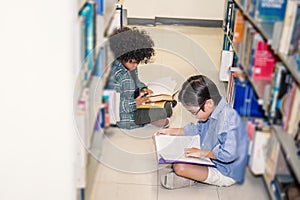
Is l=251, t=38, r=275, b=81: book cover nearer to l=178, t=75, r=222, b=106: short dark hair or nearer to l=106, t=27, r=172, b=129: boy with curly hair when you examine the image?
l=178, t=75, r=222, b=106: short dark hair

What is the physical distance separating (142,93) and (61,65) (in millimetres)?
1150

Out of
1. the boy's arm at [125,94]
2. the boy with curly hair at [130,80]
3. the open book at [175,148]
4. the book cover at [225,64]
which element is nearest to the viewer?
the boy with curly hair at [130,80]

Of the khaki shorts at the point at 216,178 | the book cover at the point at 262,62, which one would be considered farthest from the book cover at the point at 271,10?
the khaki shorts at the point at 216,178

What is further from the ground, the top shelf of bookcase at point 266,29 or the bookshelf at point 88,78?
the top shelf of bookcase at point 266,29

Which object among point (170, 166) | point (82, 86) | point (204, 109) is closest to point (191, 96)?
point (204, 109)

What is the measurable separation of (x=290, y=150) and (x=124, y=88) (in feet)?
3.49

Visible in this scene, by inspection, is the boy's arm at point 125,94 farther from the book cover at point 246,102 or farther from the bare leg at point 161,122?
the book cover at point 246,102

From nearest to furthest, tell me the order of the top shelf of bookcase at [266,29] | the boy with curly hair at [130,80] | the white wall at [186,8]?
the top shelf of bookcase at [266,29] < the boy with curly hair at [130,80] < the white wall at [186,8]

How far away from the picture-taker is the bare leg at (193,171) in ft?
7.88

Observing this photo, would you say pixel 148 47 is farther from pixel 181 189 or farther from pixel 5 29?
pixel 5 29

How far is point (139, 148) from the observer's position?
8.57ft

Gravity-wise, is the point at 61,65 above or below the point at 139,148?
above

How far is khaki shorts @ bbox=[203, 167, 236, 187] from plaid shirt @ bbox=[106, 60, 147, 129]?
1.89 ft

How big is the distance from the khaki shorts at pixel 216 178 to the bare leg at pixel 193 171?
22 mm
